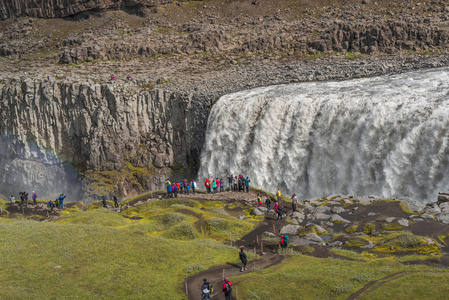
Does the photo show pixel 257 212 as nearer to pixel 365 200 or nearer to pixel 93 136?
pixel 365 200

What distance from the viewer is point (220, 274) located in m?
30.6

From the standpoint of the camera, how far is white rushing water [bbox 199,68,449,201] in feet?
163

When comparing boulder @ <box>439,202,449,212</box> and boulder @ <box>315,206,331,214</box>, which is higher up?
boulder @ <box>439,202,449,212</box>

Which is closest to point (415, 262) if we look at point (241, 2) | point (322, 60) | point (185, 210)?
point (185, 210)

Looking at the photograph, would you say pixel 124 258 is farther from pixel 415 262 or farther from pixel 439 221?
pixel 439 221

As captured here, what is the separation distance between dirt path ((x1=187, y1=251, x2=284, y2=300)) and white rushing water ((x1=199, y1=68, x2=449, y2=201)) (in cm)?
2314

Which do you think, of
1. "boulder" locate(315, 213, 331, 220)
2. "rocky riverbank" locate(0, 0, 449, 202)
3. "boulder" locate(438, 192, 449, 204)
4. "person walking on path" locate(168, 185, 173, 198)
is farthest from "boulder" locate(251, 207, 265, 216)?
"rocky riverbank" locate(0, 0, 449, 202)

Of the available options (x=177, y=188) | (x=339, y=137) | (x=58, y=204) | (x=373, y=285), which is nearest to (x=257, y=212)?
(x=177, y=188)

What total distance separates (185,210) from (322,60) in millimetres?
47007

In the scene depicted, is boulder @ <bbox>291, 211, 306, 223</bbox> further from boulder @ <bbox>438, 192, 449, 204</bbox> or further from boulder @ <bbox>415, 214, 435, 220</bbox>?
boulder @ <bbox>438, 192, 449, 204</bbox>

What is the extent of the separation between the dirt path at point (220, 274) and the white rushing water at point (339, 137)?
75.9 feet

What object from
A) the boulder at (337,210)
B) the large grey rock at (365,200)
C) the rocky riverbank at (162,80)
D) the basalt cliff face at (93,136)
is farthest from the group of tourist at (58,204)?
the large grey rock at (365,200)

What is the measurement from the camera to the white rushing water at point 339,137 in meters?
49.6

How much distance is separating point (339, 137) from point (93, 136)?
4627cm
